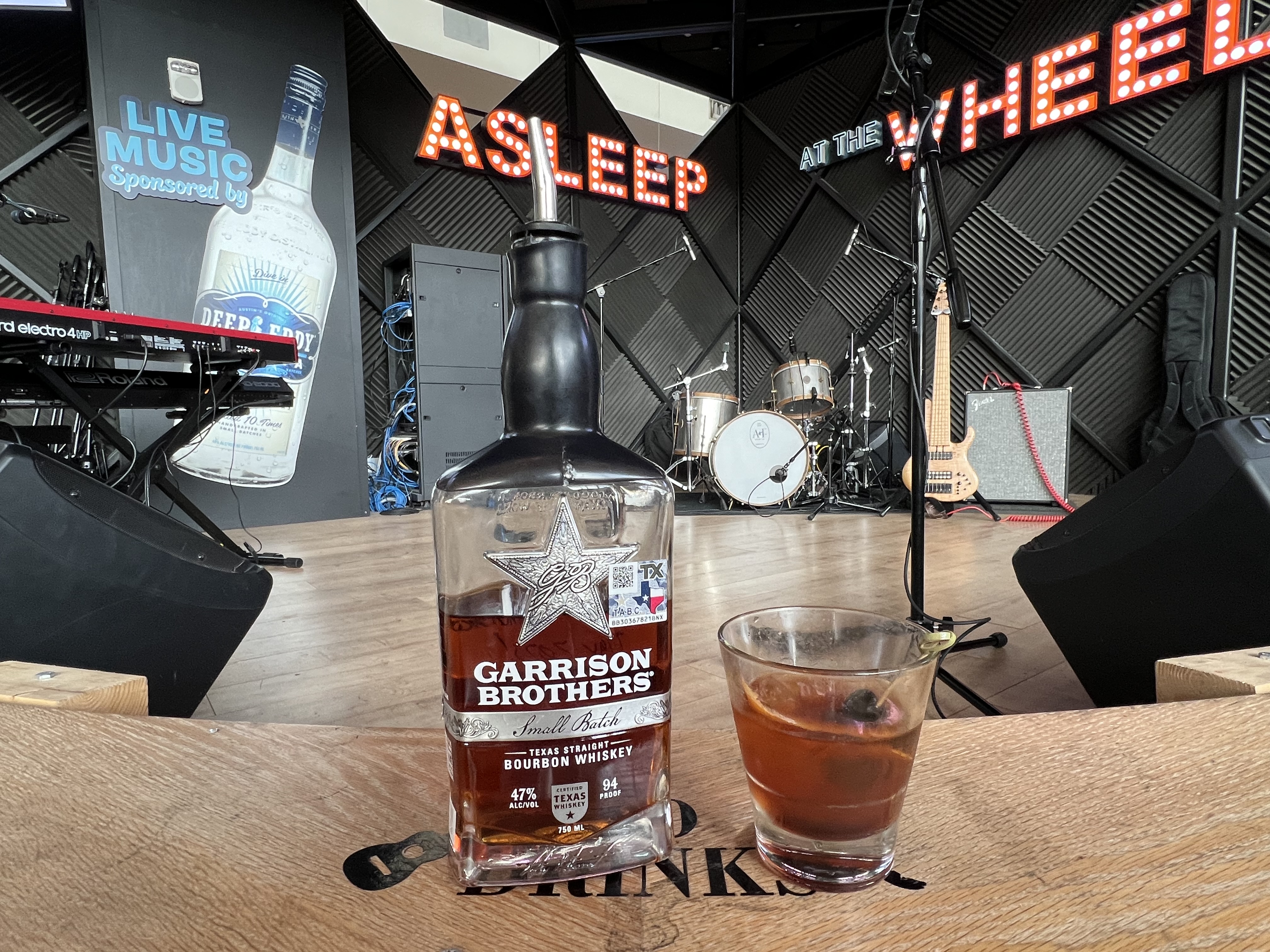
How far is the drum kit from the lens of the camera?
4133mm

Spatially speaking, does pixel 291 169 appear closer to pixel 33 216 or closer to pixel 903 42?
pixel 33 216

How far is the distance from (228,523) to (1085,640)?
3.75m

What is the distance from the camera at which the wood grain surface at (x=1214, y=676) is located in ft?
1.17

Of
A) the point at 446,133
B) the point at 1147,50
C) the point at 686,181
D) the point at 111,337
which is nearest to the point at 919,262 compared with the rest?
the point at 111,337

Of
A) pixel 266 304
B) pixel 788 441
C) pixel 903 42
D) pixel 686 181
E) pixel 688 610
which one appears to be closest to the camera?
Result: pixel 903 42

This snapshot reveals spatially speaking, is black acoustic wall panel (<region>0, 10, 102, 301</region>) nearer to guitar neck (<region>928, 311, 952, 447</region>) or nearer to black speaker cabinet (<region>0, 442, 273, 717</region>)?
black speaker cabinet (<region>0, 442, 273, 717</region>)

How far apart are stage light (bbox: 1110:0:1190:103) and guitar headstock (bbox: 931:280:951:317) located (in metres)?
1.76

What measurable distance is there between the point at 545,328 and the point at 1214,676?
16.1 inches

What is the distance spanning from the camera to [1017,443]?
12.8 ft

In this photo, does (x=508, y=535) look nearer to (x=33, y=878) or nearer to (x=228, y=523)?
(x=33, y=878)

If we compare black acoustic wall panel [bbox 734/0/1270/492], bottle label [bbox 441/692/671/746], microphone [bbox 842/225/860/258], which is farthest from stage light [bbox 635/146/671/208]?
bottle label [bbox 441/692/671/746]

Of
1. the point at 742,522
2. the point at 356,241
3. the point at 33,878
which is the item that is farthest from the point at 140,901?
the point at 356,241

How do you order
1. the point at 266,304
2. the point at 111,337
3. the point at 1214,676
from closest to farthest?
1. the point at 1214,676
2. the point at 111,337
3. the point at 266,304

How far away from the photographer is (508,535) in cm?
26
